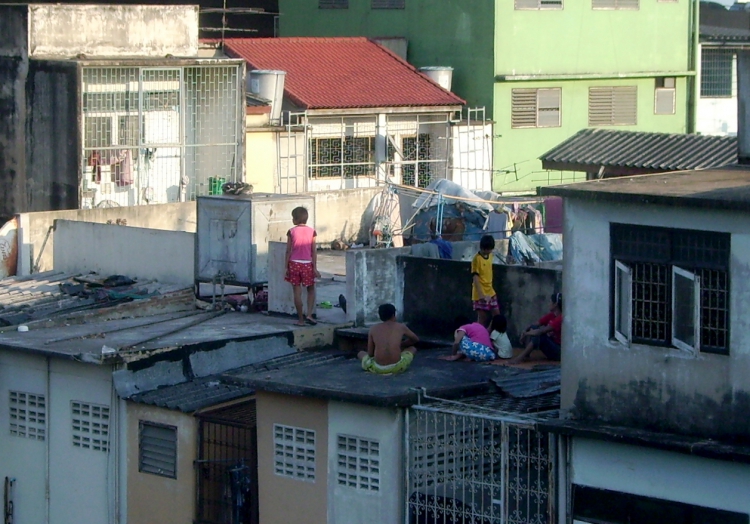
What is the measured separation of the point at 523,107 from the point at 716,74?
602 centimetres

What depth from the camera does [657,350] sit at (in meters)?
12.6

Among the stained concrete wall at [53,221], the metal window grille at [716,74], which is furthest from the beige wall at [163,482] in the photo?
the metal window grille at [716,74]

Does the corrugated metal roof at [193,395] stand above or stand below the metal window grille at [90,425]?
above

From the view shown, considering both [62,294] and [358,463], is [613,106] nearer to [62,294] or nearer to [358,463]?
[62,294]

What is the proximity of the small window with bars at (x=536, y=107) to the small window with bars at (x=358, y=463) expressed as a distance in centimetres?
2034

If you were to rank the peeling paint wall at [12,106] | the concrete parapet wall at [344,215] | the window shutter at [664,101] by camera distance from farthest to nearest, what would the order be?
the window shutter at [664,101] → the concrete parapet wall at [344,215] → the peeling paint wall at [12,106]

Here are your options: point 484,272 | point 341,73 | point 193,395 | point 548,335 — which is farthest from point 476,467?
point 341,73

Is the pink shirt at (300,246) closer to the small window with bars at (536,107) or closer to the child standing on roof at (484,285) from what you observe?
the child standing on roof at (484,285)

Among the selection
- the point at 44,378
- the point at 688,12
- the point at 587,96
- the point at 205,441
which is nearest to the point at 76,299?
the point at 44,378

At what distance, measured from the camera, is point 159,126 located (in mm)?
25922

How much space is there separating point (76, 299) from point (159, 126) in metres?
7.14

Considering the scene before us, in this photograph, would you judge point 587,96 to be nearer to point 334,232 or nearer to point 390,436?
point 334,232

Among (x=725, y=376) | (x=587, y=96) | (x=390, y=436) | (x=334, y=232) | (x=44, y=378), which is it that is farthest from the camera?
(x=587, y=96)

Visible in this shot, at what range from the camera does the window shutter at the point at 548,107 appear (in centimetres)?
3425
